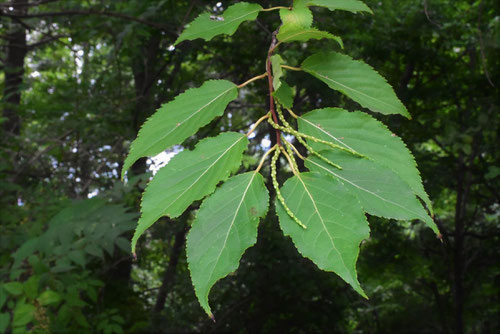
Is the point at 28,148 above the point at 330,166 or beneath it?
above

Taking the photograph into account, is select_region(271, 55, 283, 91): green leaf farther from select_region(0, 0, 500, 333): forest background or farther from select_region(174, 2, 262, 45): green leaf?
→ select_region(0, 0, 500, 333): forest background

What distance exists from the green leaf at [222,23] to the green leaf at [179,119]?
0.12 metres

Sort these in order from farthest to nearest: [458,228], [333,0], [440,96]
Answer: [458,228], [440,96], [333,0]

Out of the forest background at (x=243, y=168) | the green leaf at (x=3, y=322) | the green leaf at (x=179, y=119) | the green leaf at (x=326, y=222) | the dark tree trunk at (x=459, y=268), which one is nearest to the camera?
the green leaf at (x=326, y=222)

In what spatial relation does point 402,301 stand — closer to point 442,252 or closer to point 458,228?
point 442,252

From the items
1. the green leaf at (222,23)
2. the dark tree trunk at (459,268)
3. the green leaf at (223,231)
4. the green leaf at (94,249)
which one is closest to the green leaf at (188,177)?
the green leaf at (223,231)

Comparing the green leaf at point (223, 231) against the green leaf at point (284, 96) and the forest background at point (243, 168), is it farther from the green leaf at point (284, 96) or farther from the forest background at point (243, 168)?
the forest background at point (243, 168)

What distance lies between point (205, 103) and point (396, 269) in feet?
9.23

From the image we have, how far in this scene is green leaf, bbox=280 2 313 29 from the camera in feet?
2.13

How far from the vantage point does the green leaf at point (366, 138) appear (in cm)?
54

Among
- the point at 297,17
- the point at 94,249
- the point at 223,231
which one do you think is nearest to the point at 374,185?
the point at 223,231

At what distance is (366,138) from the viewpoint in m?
0.58

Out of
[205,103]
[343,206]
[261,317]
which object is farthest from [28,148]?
[343,206]

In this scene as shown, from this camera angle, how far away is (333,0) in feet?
2.36
